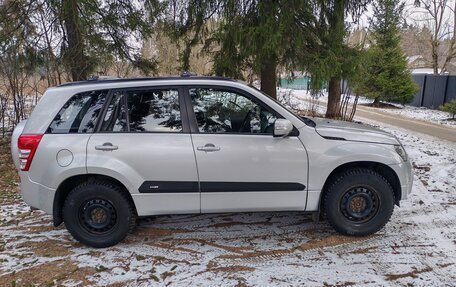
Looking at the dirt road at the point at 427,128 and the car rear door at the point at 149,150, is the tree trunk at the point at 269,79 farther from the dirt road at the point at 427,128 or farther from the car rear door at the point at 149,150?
the dirt road at the point at 427,128

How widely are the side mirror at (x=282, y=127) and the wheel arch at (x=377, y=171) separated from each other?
735mm

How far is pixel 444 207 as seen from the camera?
437 centimetres

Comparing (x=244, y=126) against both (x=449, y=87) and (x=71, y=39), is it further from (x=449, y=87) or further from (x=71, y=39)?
(x=449, y=87)

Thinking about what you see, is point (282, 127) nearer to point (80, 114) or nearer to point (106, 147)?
point (106, 147)

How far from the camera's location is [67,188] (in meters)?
3.46

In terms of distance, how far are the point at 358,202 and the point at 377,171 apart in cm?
44

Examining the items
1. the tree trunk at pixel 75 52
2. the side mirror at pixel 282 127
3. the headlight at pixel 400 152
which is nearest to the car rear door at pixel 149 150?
the side mirror at pixel 282 127

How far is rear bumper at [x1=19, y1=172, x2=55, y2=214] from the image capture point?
334cm

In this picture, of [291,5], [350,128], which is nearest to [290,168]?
[350,128]

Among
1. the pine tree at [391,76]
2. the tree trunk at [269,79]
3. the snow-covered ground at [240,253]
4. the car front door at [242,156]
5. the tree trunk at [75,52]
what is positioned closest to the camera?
the snow-covered ground at [240,253]

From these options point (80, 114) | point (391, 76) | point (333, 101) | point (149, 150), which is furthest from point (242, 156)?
point (391, 76)

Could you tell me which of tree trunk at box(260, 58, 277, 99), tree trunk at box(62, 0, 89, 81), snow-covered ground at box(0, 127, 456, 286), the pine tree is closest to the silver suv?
snow-covered ground at box(0, 127, 456, 286)

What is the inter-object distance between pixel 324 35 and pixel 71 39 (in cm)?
542

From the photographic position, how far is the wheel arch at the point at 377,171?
3.53 metres
